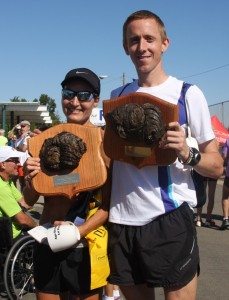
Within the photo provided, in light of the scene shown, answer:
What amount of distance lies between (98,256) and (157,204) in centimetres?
45

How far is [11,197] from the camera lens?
190 inches

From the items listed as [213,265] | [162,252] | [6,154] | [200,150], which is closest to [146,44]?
[200,150]

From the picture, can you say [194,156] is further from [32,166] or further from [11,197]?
[11,197]

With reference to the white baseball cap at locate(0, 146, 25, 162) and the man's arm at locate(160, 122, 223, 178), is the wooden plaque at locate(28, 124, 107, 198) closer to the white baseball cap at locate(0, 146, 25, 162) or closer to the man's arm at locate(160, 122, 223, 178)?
the man's arm at locate(160, 122, 223, 178)

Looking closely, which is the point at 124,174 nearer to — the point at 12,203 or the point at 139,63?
the point at 139,63

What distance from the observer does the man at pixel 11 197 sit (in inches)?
189

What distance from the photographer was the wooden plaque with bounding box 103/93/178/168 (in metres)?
2.14

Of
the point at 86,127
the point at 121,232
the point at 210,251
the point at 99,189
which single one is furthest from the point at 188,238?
the point at 210,251

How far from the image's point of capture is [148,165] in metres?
2.27

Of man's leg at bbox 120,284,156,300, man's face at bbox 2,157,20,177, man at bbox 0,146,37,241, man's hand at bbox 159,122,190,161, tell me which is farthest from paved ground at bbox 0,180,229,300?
man's hand at bbox 159,122,190,161

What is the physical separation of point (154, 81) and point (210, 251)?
444 cm

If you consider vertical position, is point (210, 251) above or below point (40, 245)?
below

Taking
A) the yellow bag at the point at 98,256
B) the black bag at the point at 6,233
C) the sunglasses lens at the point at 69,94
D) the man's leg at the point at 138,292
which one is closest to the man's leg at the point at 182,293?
the man's leg at the point at 138,292

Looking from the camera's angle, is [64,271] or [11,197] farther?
[11,197]
